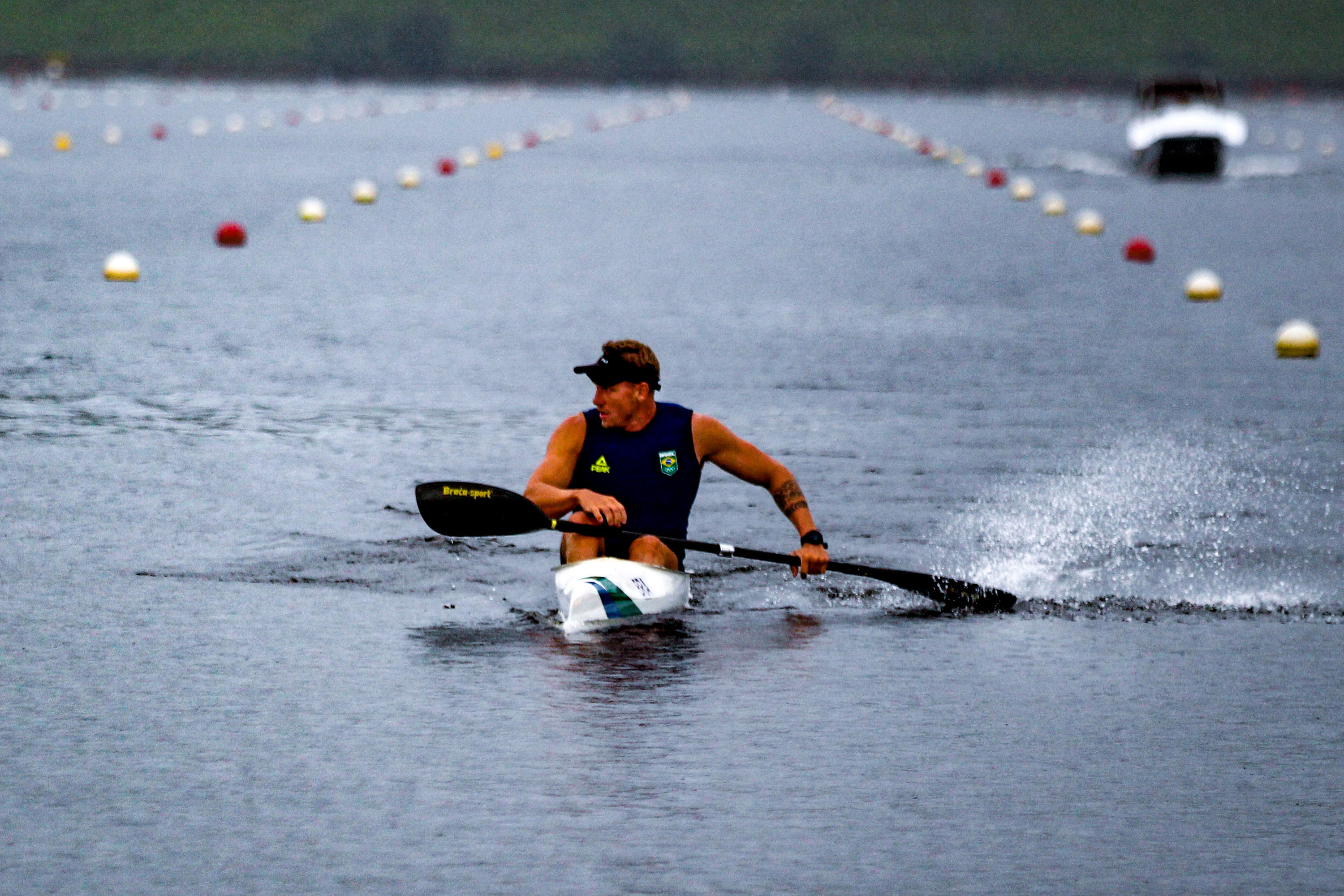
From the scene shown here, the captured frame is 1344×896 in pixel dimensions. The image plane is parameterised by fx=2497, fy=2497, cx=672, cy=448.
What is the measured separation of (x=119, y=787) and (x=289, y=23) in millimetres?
128121

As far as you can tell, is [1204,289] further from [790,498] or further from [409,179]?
[409,179]

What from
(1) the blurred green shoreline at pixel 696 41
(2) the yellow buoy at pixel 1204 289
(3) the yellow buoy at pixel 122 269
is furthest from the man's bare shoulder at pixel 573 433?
(1) the blurred green shoreline at pixel 696 41

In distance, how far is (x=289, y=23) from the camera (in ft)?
429

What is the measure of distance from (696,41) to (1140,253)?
113 m

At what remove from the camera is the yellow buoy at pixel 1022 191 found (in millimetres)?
34500

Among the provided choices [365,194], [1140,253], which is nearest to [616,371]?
[1140,253]

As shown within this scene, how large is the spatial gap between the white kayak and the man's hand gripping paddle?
0.71ft

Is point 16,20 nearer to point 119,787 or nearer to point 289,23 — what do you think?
point 289,23

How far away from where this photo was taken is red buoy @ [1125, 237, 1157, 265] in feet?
79.4

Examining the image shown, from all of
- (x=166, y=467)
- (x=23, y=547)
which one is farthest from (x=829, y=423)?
(x=23, y=547)

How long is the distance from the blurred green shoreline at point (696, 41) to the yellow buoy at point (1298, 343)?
88.2m

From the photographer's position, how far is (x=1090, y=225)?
2809 cm

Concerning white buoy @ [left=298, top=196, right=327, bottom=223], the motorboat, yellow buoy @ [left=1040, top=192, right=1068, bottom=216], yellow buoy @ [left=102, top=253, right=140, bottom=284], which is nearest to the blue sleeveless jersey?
yellow buoy @ [left=102, top=253, right=140, bottom=284]

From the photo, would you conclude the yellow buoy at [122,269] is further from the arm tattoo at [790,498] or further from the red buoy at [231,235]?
the arm tattoo at [790,498]
